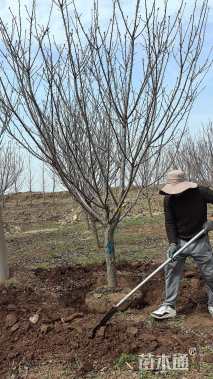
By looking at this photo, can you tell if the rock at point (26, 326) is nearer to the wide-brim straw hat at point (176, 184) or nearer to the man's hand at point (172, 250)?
the man's hand at point (172, 250)

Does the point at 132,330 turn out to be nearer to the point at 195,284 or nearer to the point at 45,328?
the point at 45,328

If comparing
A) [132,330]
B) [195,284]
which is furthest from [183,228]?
[132,330]

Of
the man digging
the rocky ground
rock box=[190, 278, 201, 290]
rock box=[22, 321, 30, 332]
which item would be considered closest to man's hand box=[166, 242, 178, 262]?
the man digging

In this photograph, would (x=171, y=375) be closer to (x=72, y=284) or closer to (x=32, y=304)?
(x=32, y=304)

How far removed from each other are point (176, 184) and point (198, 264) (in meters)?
0.82

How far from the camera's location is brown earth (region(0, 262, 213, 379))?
3.79 m

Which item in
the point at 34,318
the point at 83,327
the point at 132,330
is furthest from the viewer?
the point at 34,318

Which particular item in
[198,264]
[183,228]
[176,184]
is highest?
[176,184]

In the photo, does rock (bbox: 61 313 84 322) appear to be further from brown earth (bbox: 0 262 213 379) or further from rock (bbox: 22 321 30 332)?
rock (bbox: 22 321 30 332)

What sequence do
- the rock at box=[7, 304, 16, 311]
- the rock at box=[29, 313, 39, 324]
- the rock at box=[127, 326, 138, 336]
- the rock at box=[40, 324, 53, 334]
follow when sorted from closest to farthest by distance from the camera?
the rock at box=[127, 326, 138, 336] → the rock at box=[40, 324, 53, 334] → the rock at box=[29, 313, 39, 324] → the rock at box=[7, 304, 16, 311]

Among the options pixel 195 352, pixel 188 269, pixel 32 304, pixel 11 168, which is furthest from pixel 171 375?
pixel 11 168

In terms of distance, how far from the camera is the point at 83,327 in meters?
4.22

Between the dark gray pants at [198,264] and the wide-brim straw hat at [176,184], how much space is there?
524 mm

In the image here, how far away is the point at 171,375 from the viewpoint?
11.3 ft
